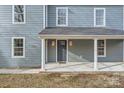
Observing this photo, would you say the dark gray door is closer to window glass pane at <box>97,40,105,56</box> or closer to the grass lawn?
window glass pane at <box>97,40,105,56</box>

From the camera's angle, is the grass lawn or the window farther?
the window

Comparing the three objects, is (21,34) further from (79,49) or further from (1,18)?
(79,49)

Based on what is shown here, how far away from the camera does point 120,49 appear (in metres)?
18.4

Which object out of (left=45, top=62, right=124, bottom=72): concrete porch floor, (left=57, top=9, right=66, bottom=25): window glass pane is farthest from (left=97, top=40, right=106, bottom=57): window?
(left=57, top=9, right=66, bottom=25): window glass pane

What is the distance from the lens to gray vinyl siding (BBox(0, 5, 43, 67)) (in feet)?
55.5

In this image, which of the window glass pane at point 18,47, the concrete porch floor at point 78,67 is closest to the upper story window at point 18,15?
the window glass pane at point 18,47

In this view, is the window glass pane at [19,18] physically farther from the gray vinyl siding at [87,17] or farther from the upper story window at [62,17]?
the upper story window at [62,17]

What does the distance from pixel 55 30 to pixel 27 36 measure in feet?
7.05

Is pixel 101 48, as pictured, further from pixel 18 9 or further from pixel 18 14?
pixel 18 9

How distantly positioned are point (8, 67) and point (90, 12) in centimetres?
737

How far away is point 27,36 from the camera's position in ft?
55.7

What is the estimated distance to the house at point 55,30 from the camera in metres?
17.0

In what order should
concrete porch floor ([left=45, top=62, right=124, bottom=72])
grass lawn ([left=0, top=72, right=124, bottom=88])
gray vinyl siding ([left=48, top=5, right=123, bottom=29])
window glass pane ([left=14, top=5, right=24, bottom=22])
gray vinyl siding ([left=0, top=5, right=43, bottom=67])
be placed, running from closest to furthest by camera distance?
grass lawn ([left=0, top=72, right=124, bottom=88]) < concrete porch floor ([left=45, top=62, right=124, bottom=72]) < gray vinyl siding ([left=0, top=5, right=43, bottom=67]) < window glass pane ([left=14, top=5, right=24, bottom=22]) < gray vinyl siding ([left=48, top=5, right=123, bottom=29])
